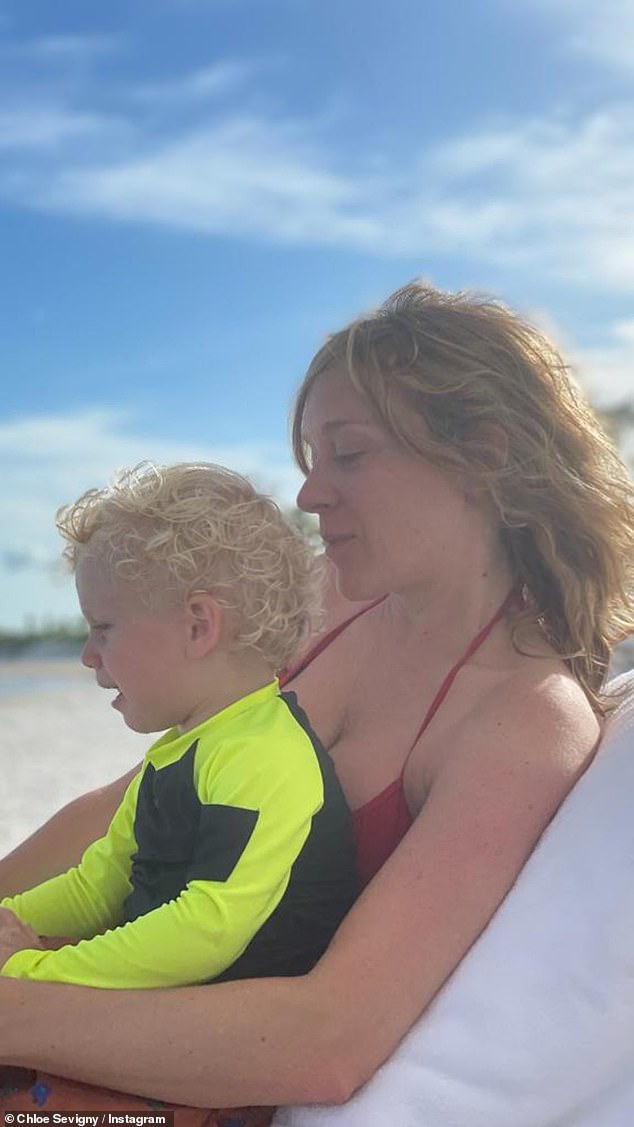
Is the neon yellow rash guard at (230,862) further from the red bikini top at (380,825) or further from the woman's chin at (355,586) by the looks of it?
the woman's chin at (355,586)

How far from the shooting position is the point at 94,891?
6.58 ft

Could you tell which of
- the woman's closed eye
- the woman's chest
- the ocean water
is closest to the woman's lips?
the woman's closed eye

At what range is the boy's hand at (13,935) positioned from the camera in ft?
5.85

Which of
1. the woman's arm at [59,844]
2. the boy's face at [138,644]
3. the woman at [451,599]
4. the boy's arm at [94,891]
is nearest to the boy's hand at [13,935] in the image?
the woman at [451,599]

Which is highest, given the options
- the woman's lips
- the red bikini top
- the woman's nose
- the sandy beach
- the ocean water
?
the woman's nose

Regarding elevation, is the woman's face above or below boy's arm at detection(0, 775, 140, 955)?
above

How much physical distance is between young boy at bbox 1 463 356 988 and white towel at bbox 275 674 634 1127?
0.76 ft

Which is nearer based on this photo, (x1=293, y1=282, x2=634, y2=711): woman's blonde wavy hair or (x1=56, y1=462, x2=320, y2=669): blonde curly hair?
(x1=56, y1=462, x2=320, y2=669): blonde curly hair

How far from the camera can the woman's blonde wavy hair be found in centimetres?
199

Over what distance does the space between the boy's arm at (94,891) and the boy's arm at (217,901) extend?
12.3 inches

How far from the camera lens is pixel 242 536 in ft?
6.01

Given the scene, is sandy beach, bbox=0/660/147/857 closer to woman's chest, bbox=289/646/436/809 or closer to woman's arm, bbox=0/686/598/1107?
woman's chest, bbox=289/646/436/809

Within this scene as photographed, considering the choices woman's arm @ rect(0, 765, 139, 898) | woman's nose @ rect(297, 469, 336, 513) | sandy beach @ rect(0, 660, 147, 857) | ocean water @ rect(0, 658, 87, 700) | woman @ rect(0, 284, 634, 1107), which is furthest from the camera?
ocean water @ rect(0, 658, 87, 700)

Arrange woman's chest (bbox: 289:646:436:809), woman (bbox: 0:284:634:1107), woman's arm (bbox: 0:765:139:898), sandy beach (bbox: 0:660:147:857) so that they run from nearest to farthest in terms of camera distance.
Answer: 1. woman (bbox: 0:284:634:1107)
2. woman's chest (bbox: 289:646:436:809)
3. woman's arm (bbox: 0:765:139:898)
4. sandy beach (bbox: 0:660:147:857)
